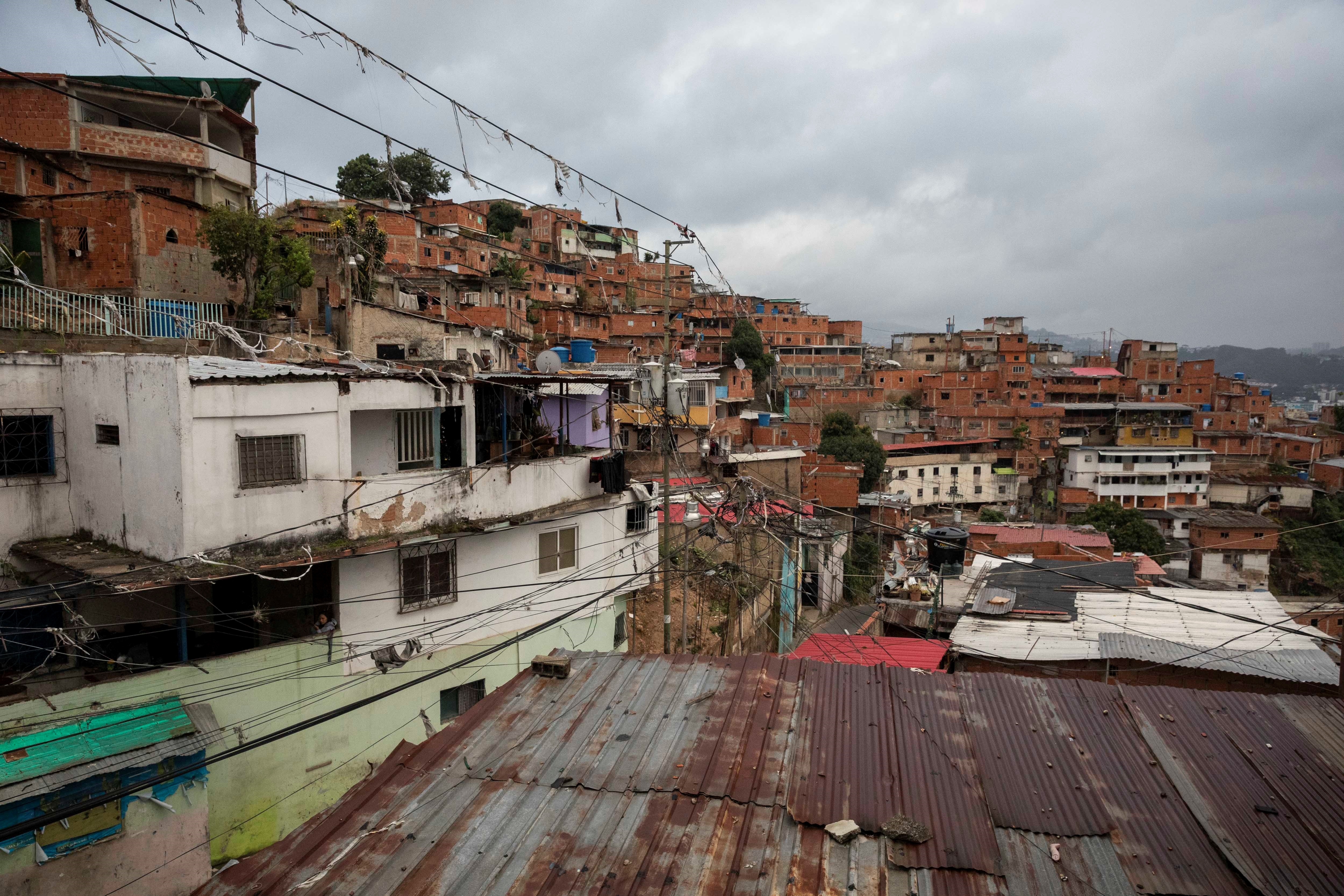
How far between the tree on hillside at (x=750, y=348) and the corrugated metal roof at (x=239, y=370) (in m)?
46.8

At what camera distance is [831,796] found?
591cm

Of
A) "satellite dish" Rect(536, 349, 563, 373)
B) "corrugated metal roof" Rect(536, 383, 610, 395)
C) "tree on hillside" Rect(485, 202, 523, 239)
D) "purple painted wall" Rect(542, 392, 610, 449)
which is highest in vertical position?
"tree on hillside" Rect(485, 202, 523, 239)

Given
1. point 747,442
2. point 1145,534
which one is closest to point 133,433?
point 747,442

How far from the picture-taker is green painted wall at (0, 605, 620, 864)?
37.7 ft

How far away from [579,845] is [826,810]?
1.80m

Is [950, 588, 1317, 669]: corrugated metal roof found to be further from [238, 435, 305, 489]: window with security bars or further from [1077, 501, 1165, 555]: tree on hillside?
[1077, 501, 1165, 555]: tree on hillside

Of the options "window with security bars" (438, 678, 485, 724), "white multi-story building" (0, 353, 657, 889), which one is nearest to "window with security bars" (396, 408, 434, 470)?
"white multi-story building" (0, 353, 657, 889)

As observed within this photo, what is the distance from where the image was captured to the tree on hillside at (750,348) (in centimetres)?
5956

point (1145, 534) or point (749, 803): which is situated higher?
point (749, 803)

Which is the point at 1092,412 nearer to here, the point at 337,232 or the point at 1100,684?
the point at 337,232

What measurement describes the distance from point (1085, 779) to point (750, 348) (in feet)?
180

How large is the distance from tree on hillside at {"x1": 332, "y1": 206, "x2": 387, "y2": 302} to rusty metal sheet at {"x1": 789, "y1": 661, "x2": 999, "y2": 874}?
58.2 feet

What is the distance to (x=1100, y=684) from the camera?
7.57 metres

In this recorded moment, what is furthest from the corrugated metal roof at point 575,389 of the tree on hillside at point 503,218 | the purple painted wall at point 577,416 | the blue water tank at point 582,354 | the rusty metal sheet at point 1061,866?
the tree on hillside at point 503,218
